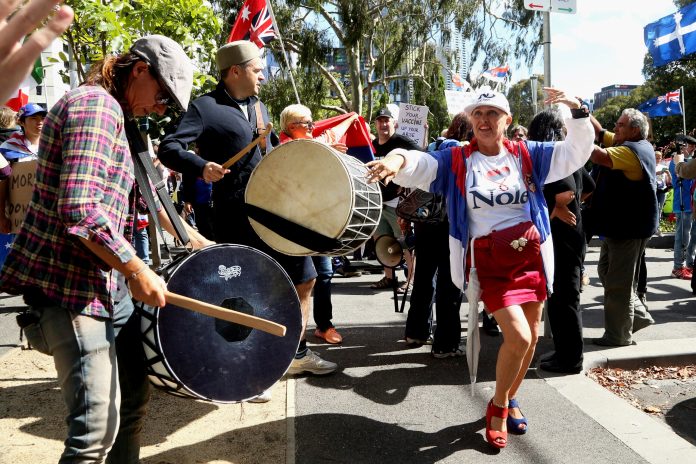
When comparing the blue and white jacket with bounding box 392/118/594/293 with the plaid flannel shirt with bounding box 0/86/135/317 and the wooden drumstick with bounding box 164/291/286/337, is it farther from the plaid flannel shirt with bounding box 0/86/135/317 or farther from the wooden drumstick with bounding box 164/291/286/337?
the plaid flannel shirt with bounding box 0/86/135/317

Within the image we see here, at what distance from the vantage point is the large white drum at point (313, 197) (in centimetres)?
315

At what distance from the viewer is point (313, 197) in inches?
128

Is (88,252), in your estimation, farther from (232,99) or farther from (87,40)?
(87,40)

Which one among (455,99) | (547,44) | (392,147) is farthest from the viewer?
(455,99)

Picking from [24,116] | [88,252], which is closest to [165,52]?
[88,252]

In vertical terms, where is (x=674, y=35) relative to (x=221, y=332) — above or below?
above

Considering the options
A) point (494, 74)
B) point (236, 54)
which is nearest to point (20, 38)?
point (236, 54)

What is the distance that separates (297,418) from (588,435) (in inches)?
64.4

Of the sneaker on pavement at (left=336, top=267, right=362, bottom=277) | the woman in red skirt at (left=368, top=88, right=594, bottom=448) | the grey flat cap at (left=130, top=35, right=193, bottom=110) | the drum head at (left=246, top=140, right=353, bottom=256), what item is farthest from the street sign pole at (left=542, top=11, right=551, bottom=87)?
the sneaker on pavement at (left=336, top=267, right=362, bottom=277)

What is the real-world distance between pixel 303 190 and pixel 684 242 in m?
8.01

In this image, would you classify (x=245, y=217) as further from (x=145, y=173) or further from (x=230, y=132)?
(x=145, y=173)

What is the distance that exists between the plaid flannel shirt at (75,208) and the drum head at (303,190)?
1.25m

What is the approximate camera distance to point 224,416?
362 centimetres

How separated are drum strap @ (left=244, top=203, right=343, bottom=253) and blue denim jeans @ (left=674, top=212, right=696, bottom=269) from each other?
7722 millimetres
